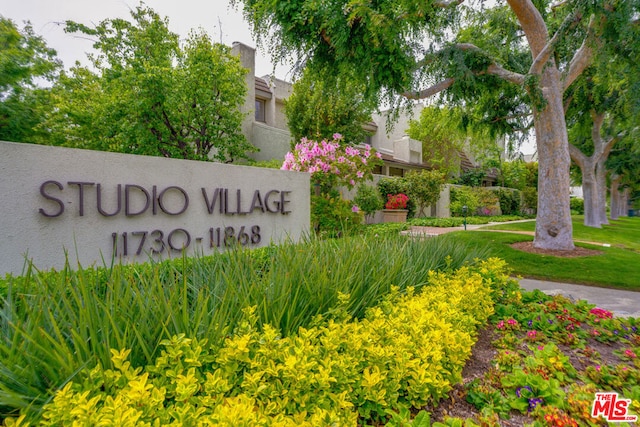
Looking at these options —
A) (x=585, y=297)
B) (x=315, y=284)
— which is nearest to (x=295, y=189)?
(x=315, y=284)

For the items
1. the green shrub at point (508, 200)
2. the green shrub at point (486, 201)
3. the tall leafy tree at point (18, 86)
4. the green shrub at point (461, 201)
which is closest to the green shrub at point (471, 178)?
the green shrub at point (508, 200)

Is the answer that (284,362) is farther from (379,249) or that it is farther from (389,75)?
(389,75)

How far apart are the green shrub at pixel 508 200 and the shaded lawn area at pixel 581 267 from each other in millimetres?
16805

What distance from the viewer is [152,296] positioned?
1832mm

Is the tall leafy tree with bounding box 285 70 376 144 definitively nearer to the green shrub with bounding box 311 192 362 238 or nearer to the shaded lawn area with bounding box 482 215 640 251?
the green shrub with bounding box 311 192 362 238

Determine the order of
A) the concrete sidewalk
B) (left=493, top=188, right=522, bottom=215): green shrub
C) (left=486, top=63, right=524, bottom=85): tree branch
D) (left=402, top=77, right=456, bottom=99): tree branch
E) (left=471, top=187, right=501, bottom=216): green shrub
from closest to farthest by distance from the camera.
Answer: the concrete sidewalk
(left=486, top=63, right=524, bottom=85): tree branch
(left=402, top=77, right=456, bottom=99): tree branch
(left=471, top=187, right=501, bottom=216): green shrub
(left=493, top=188, right=522, bottom=215): green shrub

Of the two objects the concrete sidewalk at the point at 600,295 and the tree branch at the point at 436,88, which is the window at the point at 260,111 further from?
the concrete sidewalk at the point at 600,295

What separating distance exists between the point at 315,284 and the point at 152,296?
105 centimetres

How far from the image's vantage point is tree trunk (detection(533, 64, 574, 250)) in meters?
8.11

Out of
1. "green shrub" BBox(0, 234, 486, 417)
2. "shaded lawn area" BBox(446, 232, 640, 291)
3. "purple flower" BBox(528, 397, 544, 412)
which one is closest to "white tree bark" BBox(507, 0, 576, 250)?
"shaded lawn area" BBox(446, 232, 640, 291)

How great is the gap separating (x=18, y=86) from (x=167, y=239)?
20.2 feet

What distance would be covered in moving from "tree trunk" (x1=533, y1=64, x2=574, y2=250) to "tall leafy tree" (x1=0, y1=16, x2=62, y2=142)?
11757 mm

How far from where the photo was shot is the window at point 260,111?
Result: 19109 millimetres

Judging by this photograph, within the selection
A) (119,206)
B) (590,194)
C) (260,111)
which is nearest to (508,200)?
(590,194)
